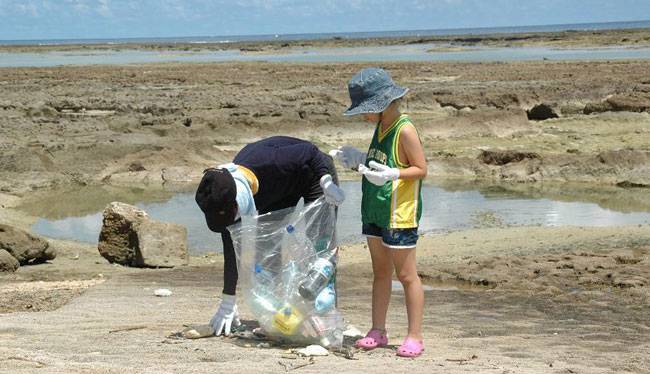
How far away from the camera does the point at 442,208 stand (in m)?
13.4

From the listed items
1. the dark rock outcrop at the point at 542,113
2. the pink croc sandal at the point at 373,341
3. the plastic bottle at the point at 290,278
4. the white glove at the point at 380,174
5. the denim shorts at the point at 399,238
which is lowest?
the dark rock outcrop at the point at 542,113

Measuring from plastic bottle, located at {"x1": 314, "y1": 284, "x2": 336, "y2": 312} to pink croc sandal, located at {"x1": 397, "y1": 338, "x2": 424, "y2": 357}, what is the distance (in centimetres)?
44

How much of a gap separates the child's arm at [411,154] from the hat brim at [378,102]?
0.57 ft

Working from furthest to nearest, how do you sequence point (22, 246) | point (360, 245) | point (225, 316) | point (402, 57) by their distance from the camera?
1. point (402, 57)
2. point (360, 245)
3. point (22, 246)
4. point (225, 316)

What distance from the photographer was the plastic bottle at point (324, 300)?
16.3ft

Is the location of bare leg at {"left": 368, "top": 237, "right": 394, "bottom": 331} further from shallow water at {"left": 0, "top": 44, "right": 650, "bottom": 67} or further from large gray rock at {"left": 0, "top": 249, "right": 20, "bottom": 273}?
shallow water at {"left": 0, "top": 44, "right": 650, "bottom": 67}

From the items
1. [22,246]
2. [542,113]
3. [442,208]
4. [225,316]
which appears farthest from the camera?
[542,113]

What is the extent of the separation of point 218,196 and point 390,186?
2.94 feet

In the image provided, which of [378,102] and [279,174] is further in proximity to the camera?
[279,174]

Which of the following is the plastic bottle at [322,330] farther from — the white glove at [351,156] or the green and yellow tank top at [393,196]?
the white glove at [351,156]

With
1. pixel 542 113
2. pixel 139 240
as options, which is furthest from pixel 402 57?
pixel 139 240

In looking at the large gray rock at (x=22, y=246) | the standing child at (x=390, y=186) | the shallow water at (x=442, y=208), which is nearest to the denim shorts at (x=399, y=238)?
the standing child at (x=390, y=186)

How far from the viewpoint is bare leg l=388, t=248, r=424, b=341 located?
191 inches

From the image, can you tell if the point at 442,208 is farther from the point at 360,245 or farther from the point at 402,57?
the point at 402,57
